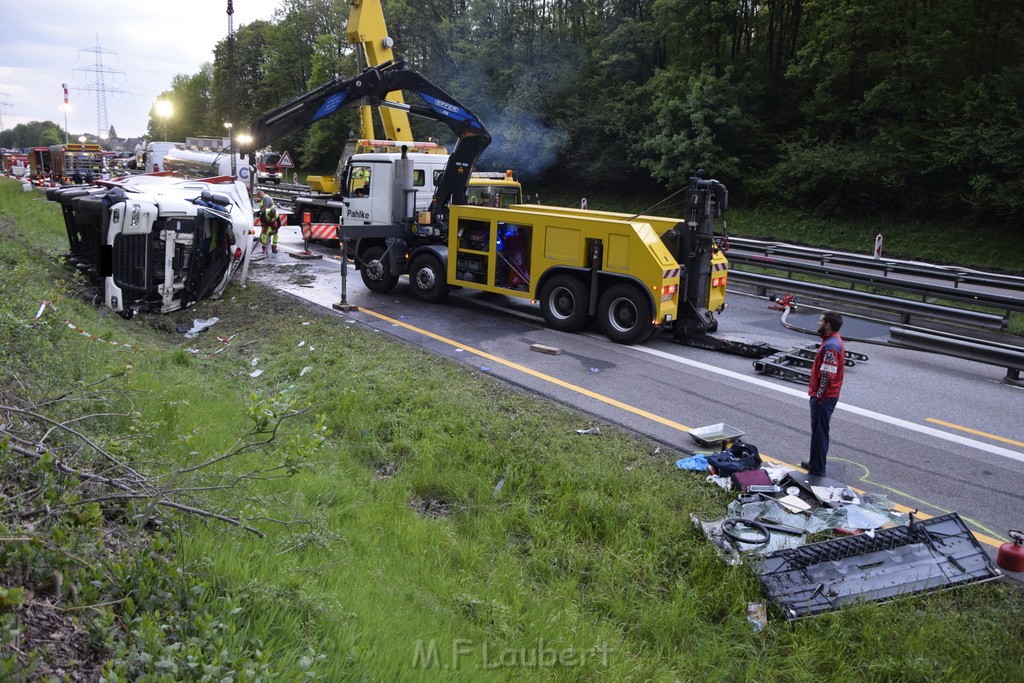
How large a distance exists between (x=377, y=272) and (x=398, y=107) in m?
3.17

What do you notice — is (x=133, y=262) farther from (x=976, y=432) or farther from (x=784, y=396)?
(x=976, y=432)

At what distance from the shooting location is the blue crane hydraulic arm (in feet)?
45.8

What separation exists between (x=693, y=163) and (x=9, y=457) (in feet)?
94.5

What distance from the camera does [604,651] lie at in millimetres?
4082

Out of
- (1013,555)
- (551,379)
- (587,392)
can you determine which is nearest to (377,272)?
(551,379)

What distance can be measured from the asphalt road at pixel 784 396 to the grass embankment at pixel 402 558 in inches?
44.8

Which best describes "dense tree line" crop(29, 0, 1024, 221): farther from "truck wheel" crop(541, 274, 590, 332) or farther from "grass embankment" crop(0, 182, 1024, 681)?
"grass embankment" crop(0, 182, 1024, 681)

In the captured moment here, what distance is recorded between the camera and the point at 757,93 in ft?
97.5

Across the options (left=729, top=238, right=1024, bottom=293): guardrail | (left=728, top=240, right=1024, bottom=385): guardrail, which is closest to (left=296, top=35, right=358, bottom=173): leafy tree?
(left=729, top=238, right=1024, bottom=293): guardrail

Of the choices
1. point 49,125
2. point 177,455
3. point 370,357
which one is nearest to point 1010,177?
point 370,357

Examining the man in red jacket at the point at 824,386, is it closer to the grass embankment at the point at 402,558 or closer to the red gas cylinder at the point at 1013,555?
the grass embankment at the point at 402,558

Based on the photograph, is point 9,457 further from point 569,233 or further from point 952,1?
point 952,1

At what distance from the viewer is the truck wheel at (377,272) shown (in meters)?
14.1

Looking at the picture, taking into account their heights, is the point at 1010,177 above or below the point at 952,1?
below
